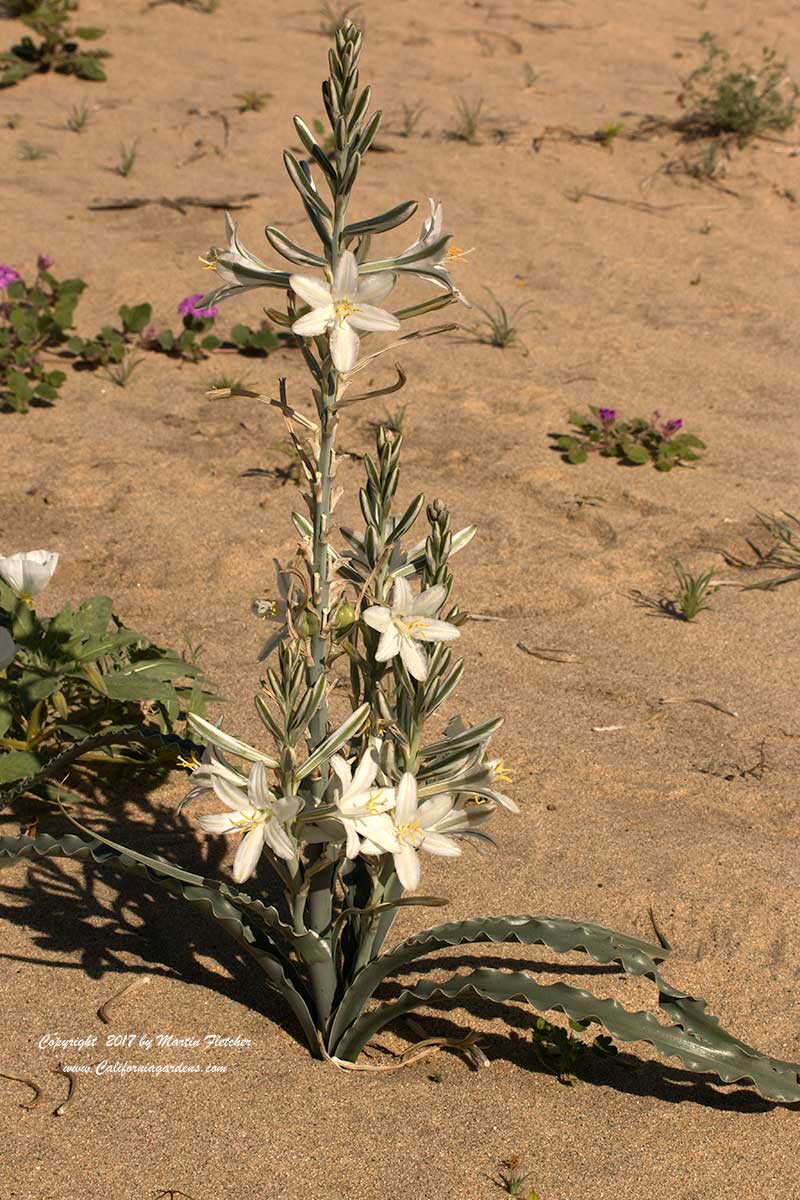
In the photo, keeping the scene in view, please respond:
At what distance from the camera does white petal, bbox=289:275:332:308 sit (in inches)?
76.2

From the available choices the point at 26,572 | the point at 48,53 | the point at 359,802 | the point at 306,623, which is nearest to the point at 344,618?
the point at 306,623

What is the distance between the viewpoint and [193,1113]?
2.39 m

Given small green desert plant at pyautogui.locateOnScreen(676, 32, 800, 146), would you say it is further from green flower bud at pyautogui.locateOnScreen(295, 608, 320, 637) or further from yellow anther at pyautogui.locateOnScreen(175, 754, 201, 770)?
green flower bud at pyautogui.locateOnScreen(295, 608, 320, 637)

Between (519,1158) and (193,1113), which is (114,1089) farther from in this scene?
(519,1158)

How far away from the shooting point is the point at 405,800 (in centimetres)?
203

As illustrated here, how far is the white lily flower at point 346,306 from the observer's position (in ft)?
6.38

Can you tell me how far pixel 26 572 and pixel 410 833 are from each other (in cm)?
128

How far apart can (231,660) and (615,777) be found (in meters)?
1.23

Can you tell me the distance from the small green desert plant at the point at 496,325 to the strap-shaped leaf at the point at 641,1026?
153 inches

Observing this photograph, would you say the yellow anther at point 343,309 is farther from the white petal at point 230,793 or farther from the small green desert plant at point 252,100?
the small green desert plant at point 252,100

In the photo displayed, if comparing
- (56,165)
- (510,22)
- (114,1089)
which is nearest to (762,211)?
(510,22)

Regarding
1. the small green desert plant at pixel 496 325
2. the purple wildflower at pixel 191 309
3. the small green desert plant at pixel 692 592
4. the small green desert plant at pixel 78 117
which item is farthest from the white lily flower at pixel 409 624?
the small green desert plant at pixel 78 117

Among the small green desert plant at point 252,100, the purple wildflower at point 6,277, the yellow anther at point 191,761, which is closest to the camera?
the yellow anther at point 191,761

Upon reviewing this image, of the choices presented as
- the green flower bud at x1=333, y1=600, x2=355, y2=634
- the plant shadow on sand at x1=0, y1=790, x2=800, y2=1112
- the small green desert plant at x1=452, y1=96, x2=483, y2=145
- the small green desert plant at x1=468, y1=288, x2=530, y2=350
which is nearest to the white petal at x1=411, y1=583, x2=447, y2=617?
the green flower bud at x1=333, y1=600, x2=355, y2=634
